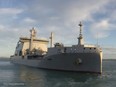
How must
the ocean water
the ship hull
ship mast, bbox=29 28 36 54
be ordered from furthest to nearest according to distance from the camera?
1. ship mast, bbox=29 28 36 54
2. the ship hull
3. the ocean water

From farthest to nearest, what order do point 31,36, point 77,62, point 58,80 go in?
point 31,36
point 77,62
point 58,80

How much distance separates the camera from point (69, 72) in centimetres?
4275

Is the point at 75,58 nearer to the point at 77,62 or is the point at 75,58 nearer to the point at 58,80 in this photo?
the point at 77,62

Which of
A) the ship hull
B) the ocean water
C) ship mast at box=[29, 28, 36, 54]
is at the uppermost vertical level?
ship mast at box=[29, 28, 36, 54]

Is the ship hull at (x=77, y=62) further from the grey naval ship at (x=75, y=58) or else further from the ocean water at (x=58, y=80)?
the ocean water at (x=58, y=80)

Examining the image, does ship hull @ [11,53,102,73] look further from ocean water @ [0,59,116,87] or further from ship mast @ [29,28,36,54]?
ship mast @ [29,28,36,54]

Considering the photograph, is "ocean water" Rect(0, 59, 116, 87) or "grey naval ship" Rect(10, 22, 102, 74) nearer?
"ocean water" Rect(0, 59, 116, 87)

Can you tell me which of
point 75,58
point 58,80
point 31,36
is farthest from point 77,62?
point 31,36

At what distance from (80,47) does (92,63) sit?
3.56m

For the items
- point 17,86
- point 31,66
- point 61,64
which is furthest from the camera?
point 31,66

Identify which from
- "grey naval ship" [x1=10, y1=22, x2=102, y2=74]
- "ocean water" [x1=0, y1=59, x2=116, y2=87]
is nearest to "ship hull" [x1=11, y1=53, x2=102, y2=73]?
"grey naval ship" [x1=10, y1=22, x2=102, y2=74]

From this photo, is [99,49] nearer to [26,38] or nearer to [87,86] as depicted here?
[87,86]

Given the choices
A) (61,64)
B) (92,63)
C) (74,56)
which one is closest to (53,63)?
(61,64)

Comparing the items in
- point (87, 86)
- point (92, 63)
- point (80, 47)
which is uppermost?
point (80, 47)
